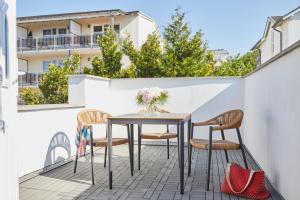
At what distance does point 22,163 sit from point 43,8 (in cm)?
1699

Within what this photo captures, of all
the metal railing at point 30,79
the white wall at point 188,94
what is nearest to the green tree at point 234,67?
the white wall at point 188,94

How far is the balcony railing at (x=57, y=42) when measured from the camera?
17188 millimetres

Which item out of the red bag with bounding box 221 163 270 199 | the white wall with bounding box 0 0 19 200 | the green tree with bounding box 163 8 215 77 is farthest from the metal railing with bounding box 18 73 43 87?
the red bag with bounding box 221 163 270 199

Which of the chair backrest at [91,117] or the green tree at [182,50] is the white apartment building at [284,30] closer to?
the green tree at [182,50]

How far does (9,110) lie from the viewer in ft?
8.76

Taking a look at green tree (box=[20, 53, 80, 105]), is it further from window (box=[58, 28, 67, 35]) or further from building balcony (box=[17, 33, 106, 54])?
window (box=[58, 28, 67, 35])

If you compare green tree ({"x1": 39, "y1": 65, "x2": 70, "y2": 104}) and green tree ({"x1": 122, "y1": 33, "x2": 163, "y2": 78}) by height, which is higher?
green tree ({"x1": 122, "y1": 33, "x2": 163, "y2": 78})

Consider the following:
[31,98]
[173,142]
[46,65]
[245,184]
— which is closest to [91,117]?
[245,184]

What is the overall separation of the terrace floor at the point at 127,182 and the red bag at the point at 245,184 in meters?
0.09

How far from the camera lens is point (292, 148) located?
270 cm

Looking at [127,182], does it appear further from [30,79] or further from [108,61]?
[30,79]

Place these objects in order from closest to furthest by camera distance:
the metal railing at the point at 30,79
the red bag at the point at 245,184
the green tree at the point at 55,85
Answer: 1. the red bag at the point at 245,184
2. the green tree at the point at 55,85
3. the metal railing at the point at 30,79

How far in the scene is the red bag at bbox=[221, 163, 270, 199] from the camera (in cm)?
325

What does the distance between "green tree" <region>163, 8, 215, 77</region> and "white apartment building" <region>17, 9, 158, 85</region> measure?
5581 mm
